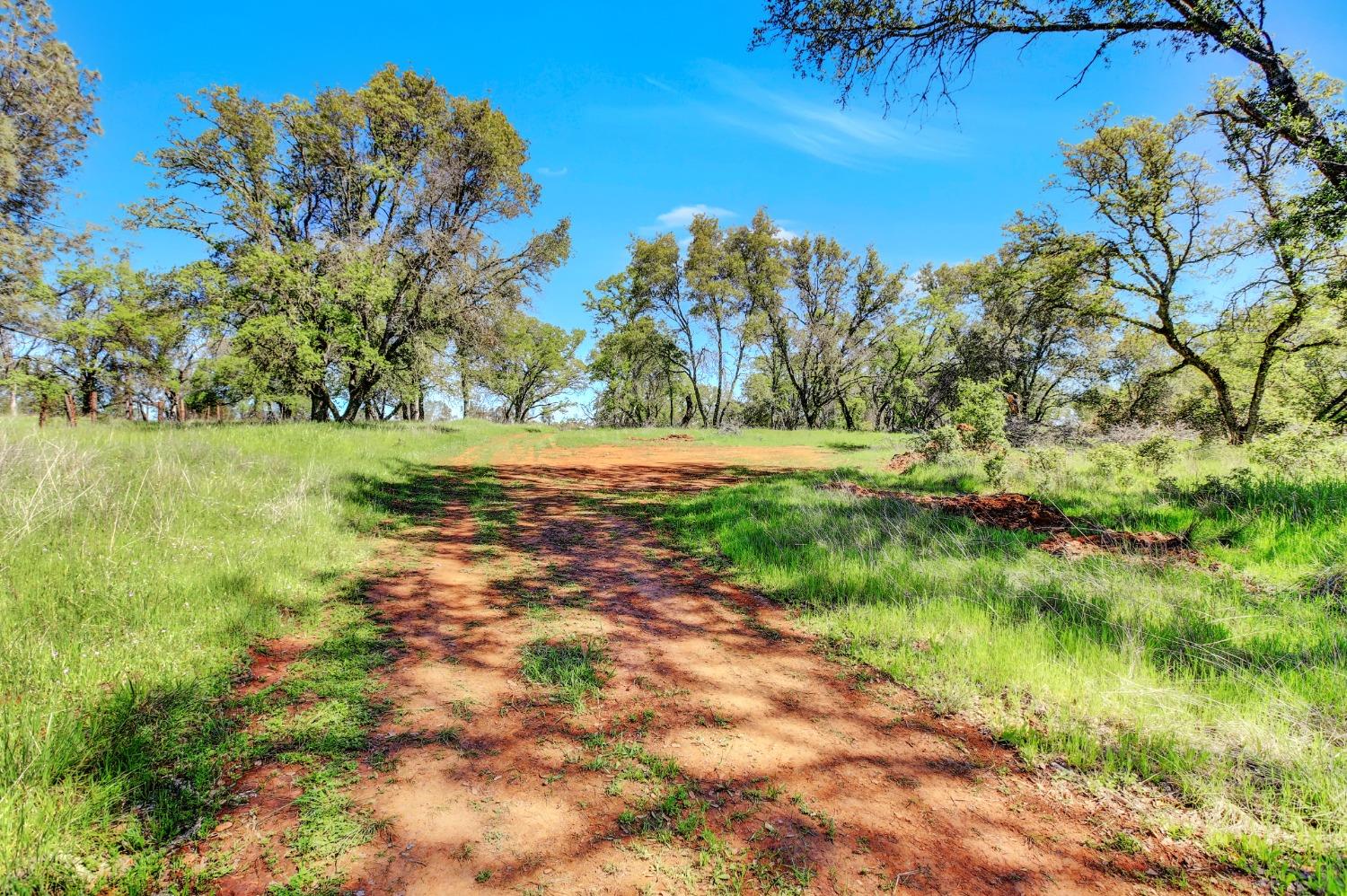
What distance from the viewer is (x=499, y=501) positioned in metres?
8.94

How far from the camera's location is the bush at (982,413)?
36.5 feet

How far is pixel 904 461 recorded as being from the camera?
14266 millimetres

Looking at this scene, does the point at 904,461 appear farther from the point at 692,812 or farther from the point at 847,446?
the point at 692,812

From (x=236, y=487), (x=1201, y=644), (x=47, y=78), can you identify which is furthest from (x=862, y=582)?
(x=47, y=78)

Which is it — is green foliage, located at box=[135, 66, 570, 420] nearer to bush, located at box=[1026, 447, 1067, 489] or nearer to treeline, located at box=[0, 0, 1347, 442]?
treeline, located at box=[0, 0, 1347, 442]

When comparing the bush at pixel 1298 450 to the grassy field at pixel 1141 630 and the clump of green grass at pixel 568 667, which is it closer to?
the grassy field at pixel 1141 630

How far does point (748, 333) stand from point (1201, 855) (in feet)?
116

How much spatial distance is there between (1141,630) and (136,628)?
658 cm

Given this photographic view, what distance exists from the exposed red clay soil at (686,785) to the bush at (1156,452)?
27.7 feet

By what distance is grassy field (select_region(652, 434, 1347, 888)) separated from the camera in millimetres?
2311

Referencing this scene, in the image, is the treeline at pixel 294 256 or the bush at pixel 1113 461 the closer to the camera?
the bush at pixel 1113 461

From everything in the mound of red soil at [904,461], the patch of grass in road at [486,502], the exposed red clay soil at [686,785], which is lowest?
the exposed red clay soil at [686,785]

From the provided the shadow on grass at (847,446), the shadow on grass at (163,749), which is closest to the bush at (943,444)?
the shadow on grass at (847,446)

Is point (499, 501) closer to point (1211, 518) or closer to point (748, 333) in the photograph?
point (1211, 518)
